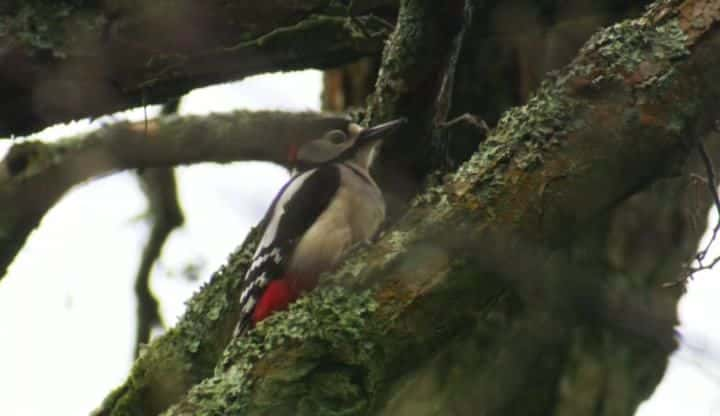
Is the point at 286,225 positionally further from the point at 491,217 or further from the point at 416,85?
the point at 491,217

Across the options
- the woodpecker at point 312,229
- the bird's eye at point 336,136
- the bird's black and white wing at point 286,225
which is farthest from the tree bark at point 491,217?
the bird's eye at point 336,136

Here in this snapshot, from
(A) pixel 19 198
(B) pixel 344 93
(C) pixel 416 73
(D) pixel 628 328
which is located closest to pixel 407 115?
(C) pixel 416 73

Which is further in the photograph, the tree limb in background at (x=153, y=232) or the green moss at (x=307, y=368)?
the tree limb in background at (x=153, y=232)

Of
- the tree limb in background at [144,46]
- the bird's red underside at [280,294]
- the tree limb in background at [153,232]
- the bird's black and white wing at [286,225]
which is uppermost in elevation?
the tree limb in background at [144,46]

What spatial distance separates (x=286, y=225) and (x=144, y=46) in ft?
2.50

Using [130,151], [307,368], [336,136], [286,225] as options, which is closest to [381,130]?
[286,225]

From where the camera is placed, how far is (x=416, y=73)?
11.2 feet

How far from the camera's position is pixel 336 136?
4664mm

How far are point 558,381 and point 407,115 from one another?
122 centimetres

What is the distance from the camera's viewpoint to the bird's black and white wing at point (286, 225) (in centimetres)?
383

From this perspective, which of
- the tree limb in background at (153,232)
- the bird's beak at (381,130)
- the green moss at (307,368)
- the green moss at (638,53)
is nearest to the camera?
the green moss at (307,368)

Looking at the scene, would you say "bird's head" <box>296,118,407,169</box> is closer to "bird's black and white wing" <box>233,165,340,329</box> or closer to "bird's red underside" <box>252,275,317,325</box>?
"bird's black and white wing" <box>233,165,340,329</box>

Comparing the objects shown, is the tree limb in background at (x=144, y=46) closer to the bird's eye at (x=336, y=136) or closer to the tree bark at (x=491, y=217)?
the bird's eye at (x=336, y=136)

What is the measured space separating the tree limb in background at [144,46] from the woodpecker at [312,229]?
1.32 feet
